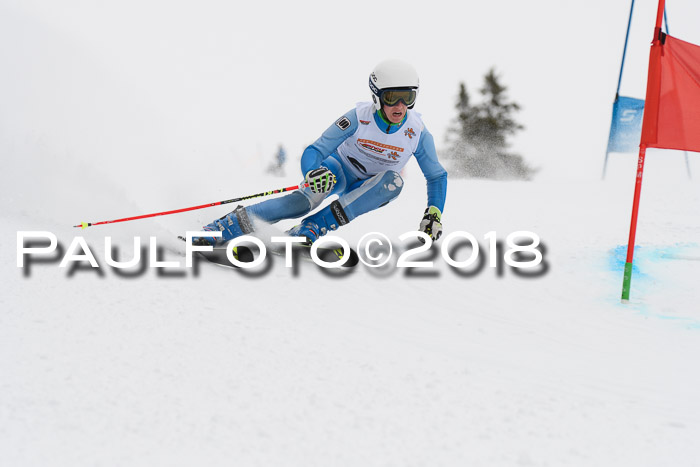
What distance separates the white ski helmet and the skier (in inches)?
0.4

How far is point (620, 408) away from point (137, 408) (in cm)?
199

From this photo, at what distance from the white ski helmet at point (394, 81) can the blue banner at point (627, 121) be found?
337 inches

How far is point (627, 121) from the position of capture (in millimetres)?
11367

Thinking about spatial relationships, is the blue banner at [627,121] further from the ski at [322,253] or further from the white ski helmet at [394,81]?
the ski at [322,253]

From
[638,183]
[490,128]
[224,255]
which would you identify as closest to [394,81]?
[224,255]

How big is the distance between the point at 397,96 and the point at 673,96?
221 cm

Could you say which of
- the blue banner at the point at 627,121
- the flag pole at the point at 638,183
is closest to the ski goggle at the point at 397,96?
the flag pole at the point at 638,183

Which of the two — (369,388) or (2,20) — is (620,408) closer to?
(369,388)

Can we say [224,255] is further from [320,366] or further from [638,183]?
[638,183]

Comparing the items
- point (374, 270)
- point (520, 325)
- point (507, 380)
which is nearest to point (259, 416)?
point (507, 380)

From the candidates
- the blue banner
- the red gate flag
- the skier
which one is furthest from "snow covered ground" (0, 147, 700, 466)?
the blue banner

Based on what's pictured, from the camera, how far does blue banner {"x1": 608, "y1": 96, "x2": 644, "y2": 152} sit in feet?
37.1

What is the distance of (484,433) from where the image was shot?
6.79 feet

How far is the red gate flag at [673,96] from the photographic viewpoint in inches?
174
